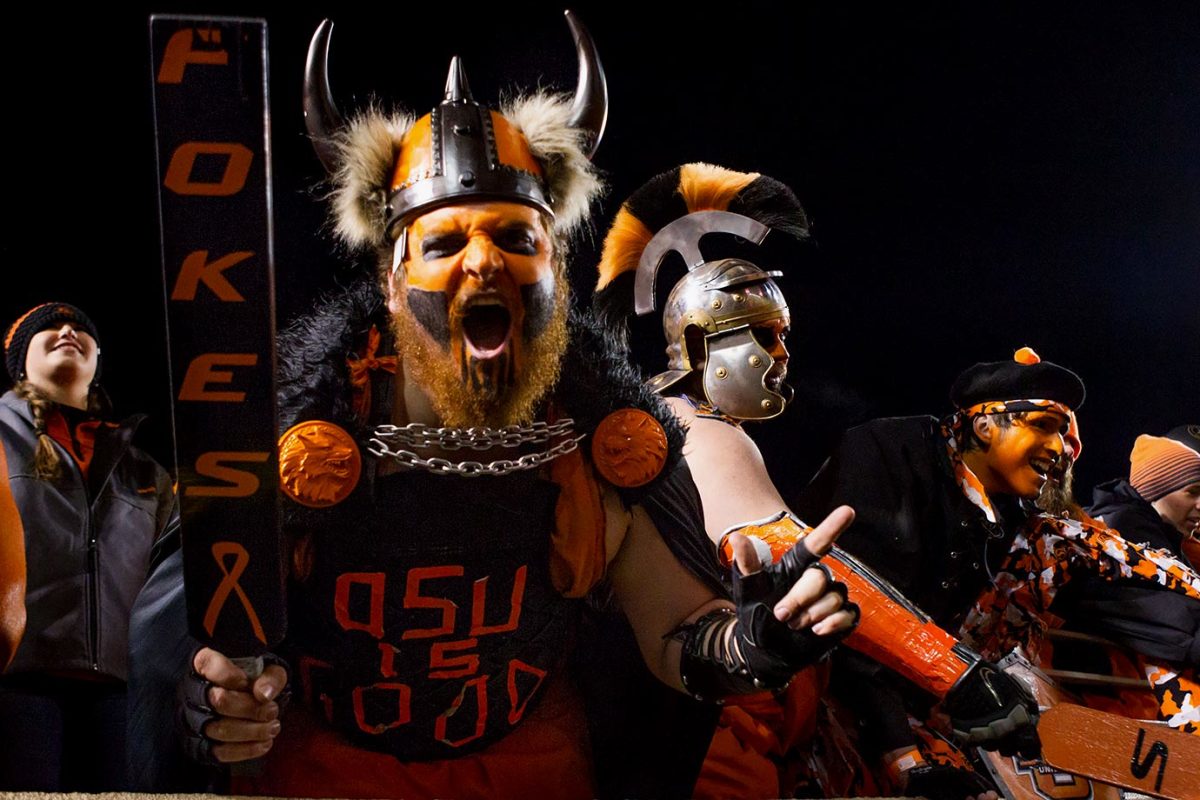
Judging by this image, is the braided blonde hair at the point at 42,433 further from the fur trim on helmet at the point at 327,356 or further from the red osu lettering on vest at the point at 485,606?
the red osu lettering on vest at the point at 485,606

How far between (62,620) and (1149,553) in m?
3.06

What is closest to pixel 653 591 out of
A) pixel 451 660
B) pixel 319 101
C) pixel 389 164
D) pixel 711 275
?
pixel 451 660

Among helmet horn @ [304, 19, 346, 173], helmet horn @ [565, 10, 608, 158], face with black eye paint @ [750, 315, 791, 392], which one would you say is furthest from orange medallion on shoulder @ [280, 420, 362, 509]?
face with black eye paint @ [750, 315, 791, 392]

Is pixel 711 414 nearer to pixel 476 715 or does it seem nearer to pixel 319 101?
pixel 476 715

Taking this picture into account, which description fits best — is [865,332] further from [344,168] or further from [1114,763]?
[344,168]

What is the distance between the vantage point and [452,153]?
214 centimetres

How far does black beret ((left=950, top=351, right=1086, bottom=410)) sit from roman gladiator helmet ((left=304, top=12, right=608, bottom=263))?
1.41 m

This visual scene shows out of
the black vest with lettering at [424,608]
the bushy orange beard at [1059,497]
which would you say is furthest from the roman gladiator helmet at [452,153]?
the bushy orange beard at [1059,497]

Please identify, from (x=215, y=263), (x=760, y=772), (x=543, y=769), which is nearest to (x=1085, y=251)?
(x=760, y=772)

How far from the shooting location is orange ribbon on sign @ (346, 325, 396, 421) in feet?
7.20

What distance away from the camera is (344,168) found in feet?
7.29

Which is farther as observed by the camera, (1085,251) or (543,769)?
(1085,251)

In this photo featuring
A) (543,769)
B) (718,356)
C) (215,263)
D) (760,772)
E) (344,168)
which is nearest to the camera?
(215,263)

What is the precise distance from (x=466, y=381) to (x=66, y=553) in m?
1.06
